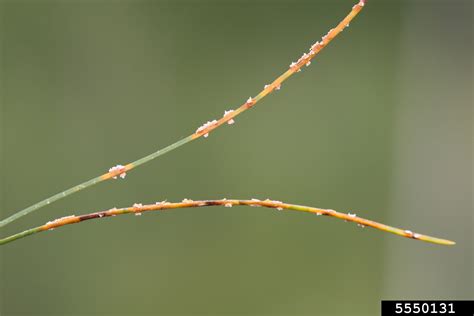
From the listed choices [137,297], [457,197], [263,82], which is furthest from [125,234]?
[457,197]

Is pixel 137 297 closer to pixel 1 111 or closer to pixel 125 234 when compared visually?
pixel 125 234

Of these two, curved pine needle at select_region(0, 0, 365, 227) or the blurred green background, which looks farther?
the blurred green background

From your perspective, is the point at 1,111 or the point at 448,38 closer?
the point at 1,111

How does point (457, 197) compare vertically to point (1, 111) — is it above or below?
below

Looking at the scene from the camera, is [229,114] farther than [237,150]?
No

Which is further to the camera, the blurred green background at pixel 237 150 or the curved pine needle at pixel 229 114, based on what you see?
the blurred green background at pixel 237 150

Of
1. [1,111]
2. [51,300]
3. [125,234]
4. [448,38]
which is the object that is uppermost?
[448,38]

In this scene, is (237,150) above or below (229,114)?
above
